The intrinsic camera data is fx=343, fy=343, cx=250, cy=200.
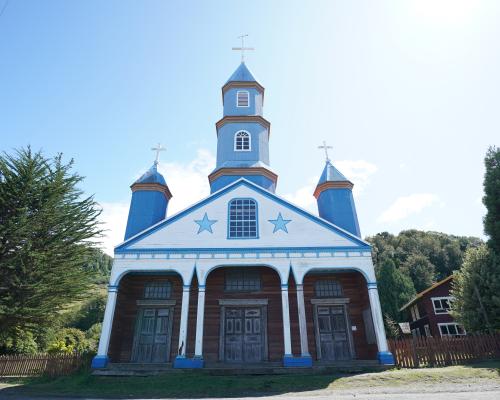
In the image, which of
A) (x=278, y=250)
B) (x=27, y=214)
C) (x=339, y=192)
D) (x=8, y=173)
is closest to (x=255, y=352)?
(x=278, y=250)

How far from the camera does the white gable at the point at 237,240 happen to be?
15844 mm

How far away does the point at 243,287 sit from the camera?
55.8ft

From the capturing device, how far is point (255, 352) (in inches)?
620

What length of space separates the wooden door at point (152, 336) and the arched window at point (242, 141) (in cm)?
1118

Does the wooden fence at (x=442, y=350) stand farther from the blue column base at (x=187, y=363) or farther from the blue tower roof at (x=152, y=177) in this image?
the blue tower roof at (x=152, y=177)

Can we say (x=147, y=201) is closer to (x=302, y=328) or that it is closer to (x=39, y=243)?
(x=39, y=243)

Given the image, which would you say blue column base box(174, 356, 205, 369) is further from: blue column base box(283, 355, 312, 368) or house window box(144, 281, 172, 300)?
house window box(144, 281, 172, 300)

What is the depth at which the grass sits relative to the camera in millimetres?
10805

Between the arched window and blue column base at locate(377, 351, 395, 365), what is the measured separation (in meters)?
14.1

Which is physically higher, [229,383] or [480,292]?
[480,292]

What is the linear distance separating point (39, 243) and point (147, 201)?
18.7ft

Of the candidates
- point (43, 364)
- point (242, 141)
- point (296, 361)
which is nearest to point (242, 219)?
point (296, 361)

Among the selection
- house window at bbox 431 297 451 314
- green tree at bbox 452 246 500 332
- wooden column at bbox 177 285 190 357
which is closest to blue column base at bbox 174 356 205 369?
wooden column at bbox 177 285 190 357

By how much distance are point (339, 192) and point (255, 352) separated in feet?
31.2
